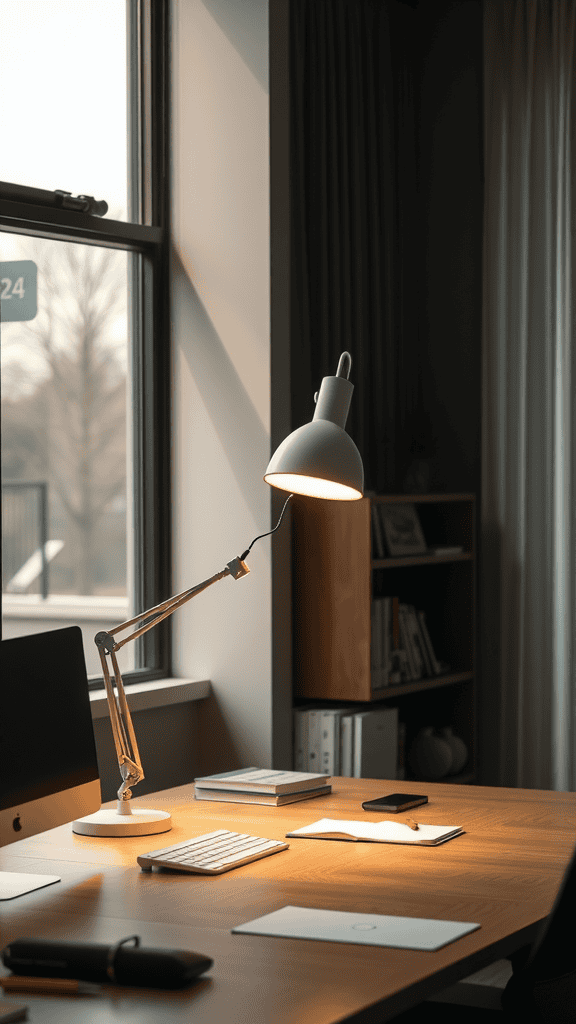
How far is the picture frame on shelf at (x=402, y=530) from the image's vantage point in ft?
13.5

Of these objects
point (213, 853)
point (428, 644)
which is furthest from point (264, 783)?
point (428, 644)

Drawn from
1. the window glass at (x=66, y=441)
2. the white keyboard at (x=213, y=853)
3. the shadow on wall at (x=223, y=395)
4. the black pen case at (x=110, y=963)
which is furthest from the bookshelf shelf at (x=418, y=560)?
the black pen case at (x=110, y=963)

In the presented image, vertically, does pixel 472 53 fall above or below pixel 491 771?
above

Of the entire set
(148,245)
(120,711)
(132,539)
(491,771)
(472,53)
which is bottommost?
Answer: (491,771)

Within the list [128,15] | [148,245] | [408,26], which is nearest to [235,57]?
[128,15]

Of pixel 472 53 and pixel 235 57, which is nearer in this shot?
pixel 235 57

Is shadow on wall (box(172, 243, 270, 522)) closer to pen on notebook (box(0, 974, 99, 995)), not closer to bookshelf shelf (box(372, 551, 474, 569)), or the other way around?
bookshelf shelf (box(372, 551, 474, 569))

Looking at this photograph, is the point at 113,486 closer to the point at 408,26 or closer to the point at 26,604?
the point at 26,604

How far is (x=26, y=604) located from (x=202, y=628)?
0.54 meters

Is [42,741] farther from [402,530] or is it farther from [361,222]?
[361,222]

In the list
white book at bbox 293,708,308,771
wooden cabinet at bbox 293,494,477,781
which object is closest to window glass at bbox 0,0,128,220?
wooden cabinet at bbox 293,494,477,781

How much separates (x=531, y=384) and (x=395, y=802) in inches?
85.3

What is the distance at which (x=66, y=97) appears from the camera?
12.0 feet

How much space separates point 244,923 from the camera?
6.23 ft
